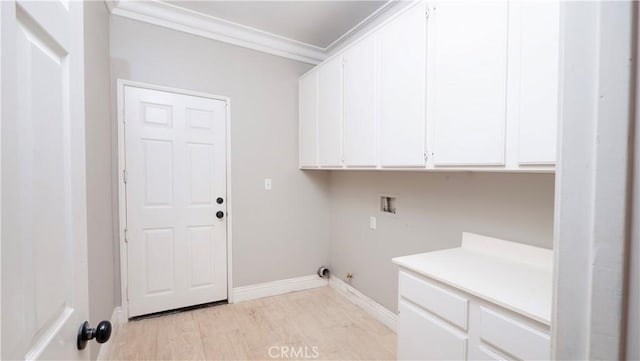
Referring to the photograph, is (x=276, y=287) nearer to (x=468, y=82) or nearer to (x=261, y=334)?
(x=261, y=334)

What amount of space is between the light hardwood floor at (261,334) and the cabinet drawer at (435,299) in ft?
2.72

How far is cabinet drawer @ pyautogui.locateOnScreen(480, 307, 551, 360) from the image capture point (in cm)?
100

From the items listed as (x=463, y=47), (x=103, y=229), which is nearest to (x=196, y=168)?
(x=103, y=229)

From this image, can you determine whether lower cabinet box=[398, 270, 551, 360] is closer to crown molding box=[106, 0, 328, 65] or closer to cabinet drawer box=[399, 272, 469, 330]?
cabinet drawer box=[399, 272, 469, 330]

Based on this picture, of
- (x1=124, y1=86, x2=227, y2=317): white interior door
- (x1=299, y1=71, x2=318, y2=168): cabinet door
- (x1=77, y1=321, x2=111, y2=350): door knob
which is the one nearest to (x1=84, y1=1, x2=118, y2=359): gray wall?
(x1=124, y1=86, x2=227, y2=317): white interior door

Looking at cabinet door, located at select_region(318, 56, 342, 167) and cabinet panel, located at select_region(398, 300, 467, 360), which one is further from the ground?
cabinet door, located at select_region(318, 56, 342, 167)

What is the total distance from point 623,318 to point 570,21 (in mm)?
324

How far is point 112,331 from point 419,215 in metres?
2.61

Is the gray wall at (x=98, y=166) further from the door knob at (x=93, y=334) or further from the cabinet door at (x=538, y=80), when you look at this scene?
the cabinet door at (x=538, y=80)

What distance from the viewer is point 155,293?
101 inches

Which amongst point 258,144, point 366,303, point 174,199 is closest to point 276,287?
point 366,303

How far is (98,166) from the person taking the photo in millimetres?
1885

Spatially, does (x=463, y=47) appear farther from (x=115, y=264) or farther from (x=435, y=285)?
(x=115, y=264)

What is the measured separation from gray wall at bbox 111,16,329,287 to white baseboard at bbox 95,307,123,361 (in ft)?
3.19
